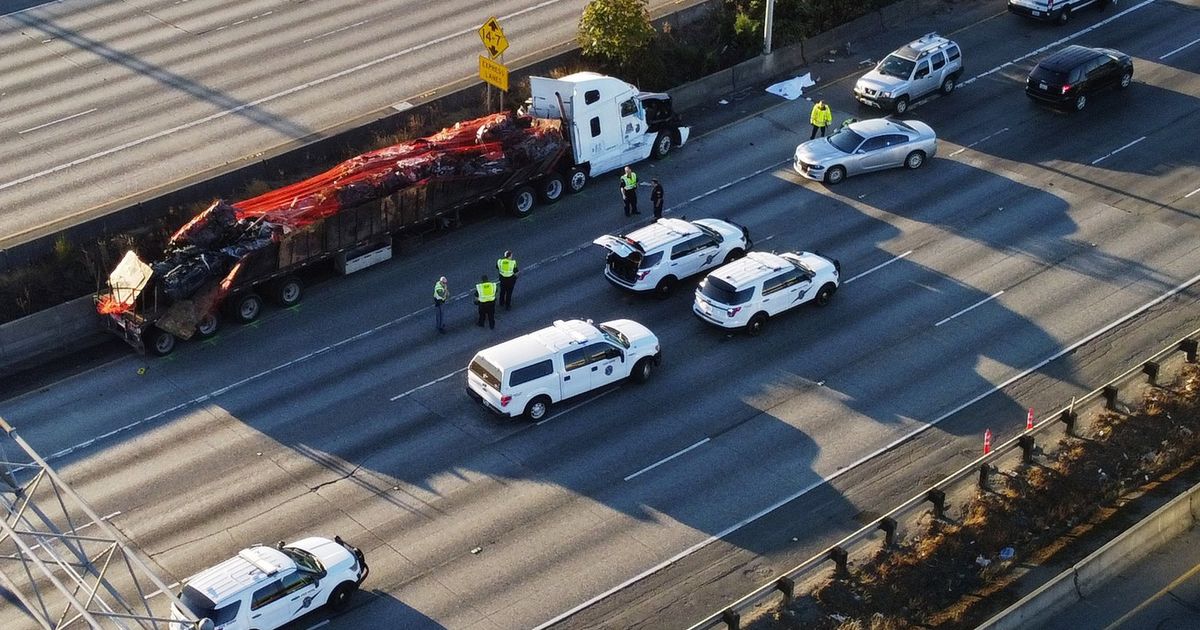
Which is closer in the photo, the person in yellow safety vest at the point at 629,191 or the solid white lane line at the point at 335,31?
the person in yellow safety vest at the point at 629,191

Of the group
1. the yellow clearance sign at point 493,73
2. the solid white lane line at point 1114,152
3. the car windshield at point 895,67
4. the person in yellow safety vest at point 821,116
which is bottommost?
the solid white lane line at point 1114,152

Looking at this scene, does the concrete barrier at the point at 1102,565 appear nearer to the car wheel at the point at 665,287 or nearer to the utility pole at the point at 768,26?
the car wheel at the point at 665,287

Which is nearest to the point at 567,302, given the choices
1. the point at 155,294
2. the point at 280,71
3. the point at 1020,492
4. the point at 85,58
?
the point at 155,294

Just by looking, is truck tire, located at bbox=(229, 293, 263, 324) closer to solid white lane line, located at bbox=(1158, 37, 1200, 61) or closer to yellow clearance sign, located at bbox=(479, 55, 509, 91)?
yellow clearance sign, located at bbox=(479, 55, 509, 91)

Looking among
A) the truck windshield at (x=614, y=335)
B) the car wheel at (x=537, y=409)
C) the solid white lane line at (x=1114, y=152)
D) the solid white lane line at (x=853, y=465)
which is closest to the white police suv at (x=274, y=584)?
the solid white lane line at (x=853, y=465)

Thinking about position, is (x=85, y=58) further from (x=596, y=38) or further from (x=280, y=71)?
(x=596, y=38)
